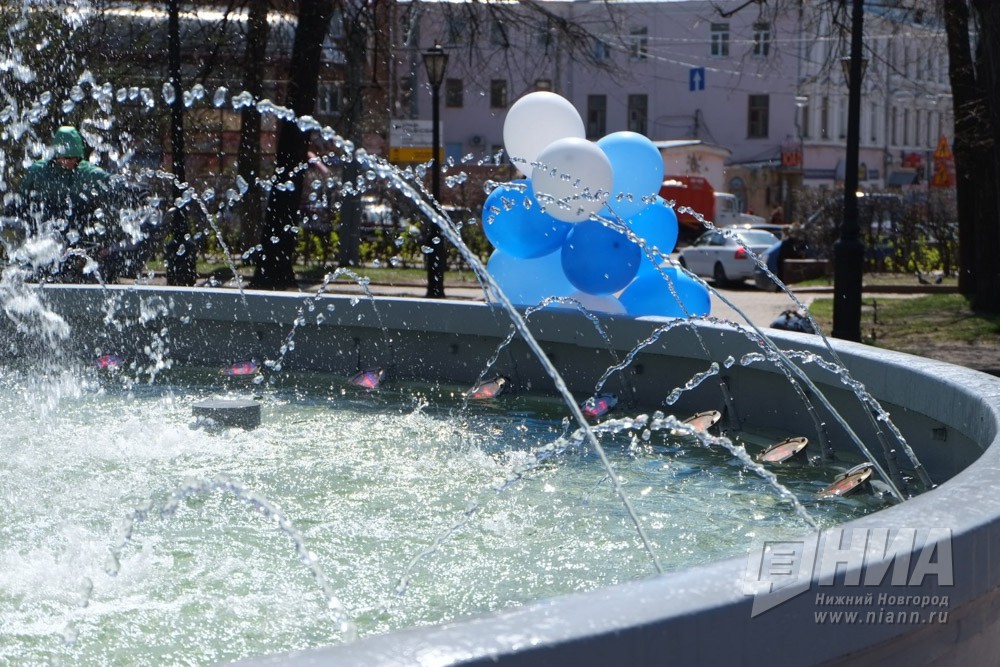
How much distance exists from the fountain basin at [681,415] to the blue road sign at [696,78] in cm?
4509

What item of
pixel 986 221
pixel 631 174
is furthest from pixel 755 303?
pixel 631 174

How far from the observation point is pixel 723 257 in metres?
25.6

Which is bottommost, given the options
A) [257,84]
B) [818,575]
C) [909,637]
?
[909,637]

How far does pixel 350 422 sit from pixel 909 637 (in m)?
5.10

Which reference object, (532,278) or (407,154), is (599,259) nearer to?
(532,278)

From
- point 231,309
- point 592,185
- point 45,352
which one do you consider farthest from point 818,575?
point 45,352

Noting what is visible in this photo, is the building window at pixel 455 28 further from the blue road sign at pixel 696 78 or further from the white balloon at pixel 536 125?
the blue road sign at pixel 696 78

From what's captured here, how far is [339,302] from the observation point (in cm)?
939

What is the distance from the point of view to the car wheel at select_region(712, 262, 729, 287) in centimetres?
2567

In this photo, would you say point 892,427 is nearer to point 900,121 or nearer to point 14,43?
point 14,43

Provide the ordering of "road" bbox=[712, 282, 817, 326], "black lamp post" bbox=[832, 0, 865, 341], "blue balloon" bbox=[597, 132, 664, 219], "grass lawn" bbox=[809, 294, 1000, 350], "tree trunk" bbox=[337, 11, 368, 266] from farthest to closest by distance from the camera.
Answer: "tree trunk" bbox=[337, 11, 368, 266] → "road" bbox=[712, 282, 817, 326] → "grass lawn" bbox=[809, 294, 1000, 350] → "black lamp post" bbox=[832, 0, 865, 341] → "blue balloon" bbox=[597, 132, 664, 219]

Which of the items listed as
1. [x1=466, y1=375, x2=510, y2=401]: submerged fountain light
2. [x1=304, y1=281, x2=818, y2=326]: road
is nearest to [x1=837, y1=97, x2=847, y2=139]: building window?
[x1=304, y1=281, x2=818, y2=326]: road

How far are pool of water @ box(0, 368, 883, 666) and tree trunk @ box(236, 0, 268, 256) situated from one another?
35.5 ft

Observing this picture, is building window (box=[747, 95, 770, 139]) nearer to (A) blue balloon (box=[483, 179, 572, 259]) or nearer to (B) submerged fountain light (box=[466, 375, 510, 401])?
(A) blue balloon (box=[483, 179, 572, 259])
